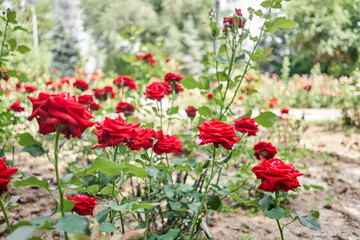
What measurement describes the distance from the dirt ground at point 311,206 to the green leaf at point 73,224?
4.11ft

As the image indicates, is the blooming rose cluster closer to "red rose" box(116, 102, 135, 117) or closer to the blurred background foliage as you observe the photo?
"red rose" box(116, 102, 135, 117)

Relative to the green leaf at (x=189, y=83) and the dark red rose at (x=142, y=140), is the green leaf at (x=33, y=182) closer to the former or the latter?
the dark red rose at (x=142, y=140)

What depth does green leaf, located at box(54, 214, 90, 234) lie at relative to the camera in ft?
1.91

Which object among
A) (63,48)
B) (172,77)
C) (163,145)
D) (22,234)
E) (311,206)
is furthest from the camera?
(63,48)

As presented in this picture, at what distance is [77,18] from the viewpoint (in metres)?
21.4

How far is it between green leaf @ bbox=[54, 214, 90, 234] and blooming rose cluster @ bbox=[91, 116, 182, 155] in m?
0.23

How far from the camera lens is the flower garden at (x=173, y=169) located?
26.6 inches

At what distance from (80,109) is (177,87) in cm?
111

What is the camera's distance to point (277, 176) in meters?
0.81

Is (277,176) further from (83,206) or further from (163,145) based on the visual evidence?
(83,206)

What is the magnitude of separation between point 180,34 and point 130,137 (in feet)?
63.4

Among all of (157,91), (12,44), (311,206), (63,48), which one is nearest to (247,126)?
(157,91)

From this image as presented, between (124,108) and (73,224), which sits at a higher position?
(124,108)

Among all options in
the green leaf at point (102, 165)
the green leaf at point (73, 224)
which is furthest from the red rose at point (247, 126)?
the green leaf at point (73, 224)
